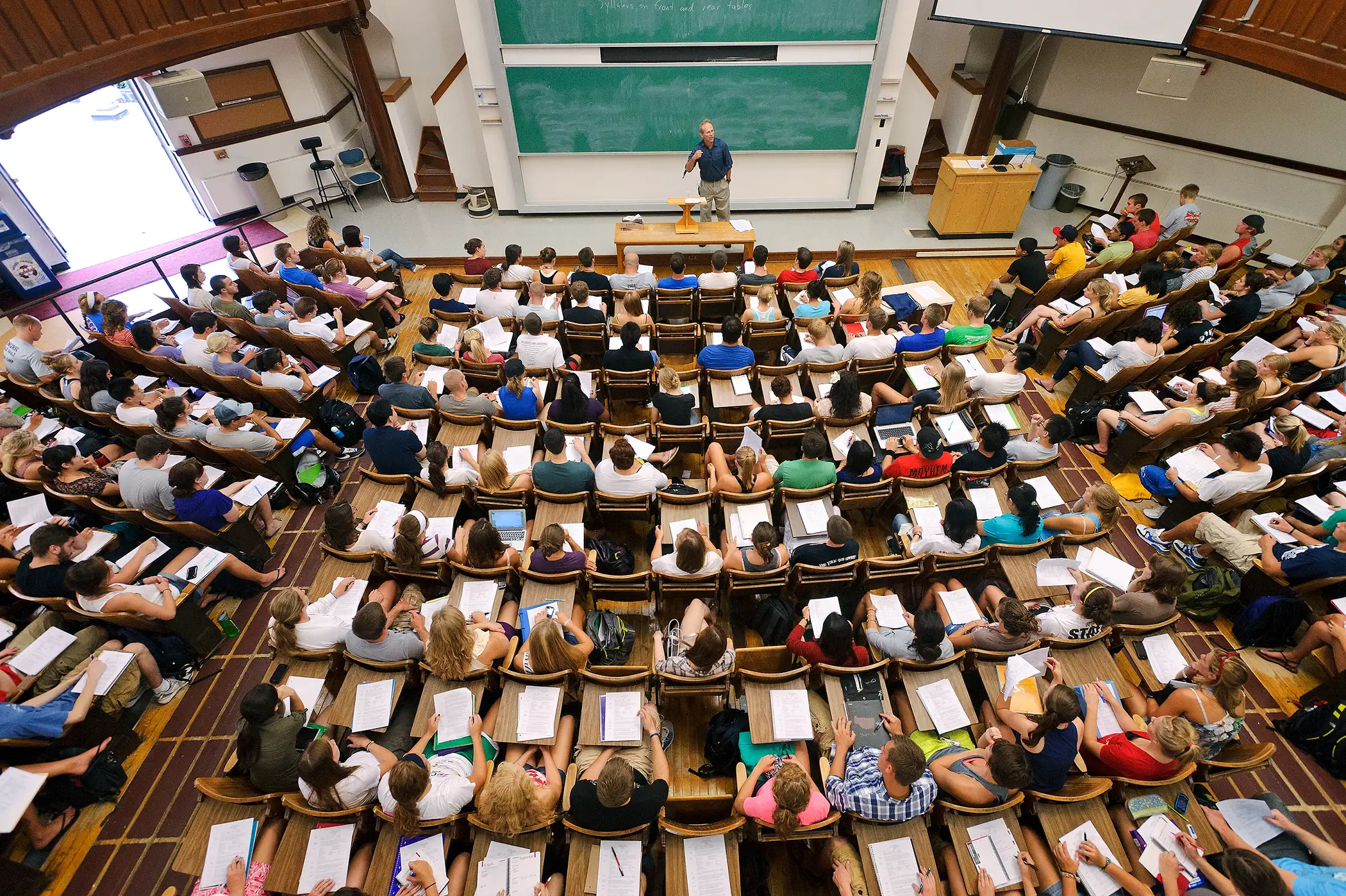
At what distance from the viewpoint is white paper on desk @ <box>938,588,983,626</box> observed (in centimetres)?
420

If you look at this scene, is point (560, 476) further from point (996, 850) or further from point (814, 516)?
point (996, 850)

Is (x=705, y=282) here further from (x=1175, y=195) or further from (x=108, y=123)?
(x=108, y=123)

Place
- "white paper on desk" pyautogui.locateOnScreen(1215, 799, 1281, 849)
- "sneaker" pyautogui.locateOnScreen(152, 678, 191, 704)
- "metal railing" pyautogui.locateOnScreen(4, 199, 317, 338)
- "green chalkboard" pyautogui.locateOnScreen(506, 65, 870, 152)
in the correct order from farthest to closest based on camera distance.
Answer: "green chalkboard" pyautogui.locateOnScreen(506, 65, 870, 152), "metal railing" pyautogui.locateOnScreen(4, 199, 317, 338), "sneaker" pyautogui.locateOnScreen(152, 678, 191, 704), "white paper on desk" pyautogui.locateOnScreen(1215, 799, 1281, 849)

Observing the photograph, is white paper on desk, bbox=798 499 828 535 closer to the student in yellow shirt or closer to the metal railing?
the student in yellow shirt

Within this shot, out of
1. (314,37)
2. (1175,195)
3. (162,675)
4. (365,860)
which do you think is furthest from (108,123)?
(1175,195)

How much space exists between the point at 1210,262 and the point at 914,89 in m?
5.29

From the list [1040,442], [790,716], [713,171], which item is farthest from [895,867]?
[713,171]

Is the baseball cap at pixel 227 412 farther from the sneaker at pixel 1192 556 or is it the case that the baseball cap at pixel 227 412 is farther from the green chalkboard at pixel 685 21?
the sneaker at pixel 1192 556

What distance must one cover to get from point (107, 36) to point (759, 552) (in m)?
8.94

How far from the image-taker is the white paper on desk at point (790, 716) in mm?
3498

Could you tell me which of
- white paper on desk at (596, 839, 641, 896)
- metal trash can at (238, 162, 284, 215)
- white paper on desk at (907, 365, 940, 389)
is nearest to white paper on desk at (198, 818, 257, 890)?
white paper on desk at (596, 839, 641, 896)

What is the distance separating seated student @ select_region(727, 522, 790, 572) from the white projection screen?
837 cm

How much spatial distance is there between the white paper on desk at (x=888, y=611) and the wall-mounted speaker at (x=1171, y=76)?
7919mm

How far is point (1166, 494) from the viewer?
17.9 ft
